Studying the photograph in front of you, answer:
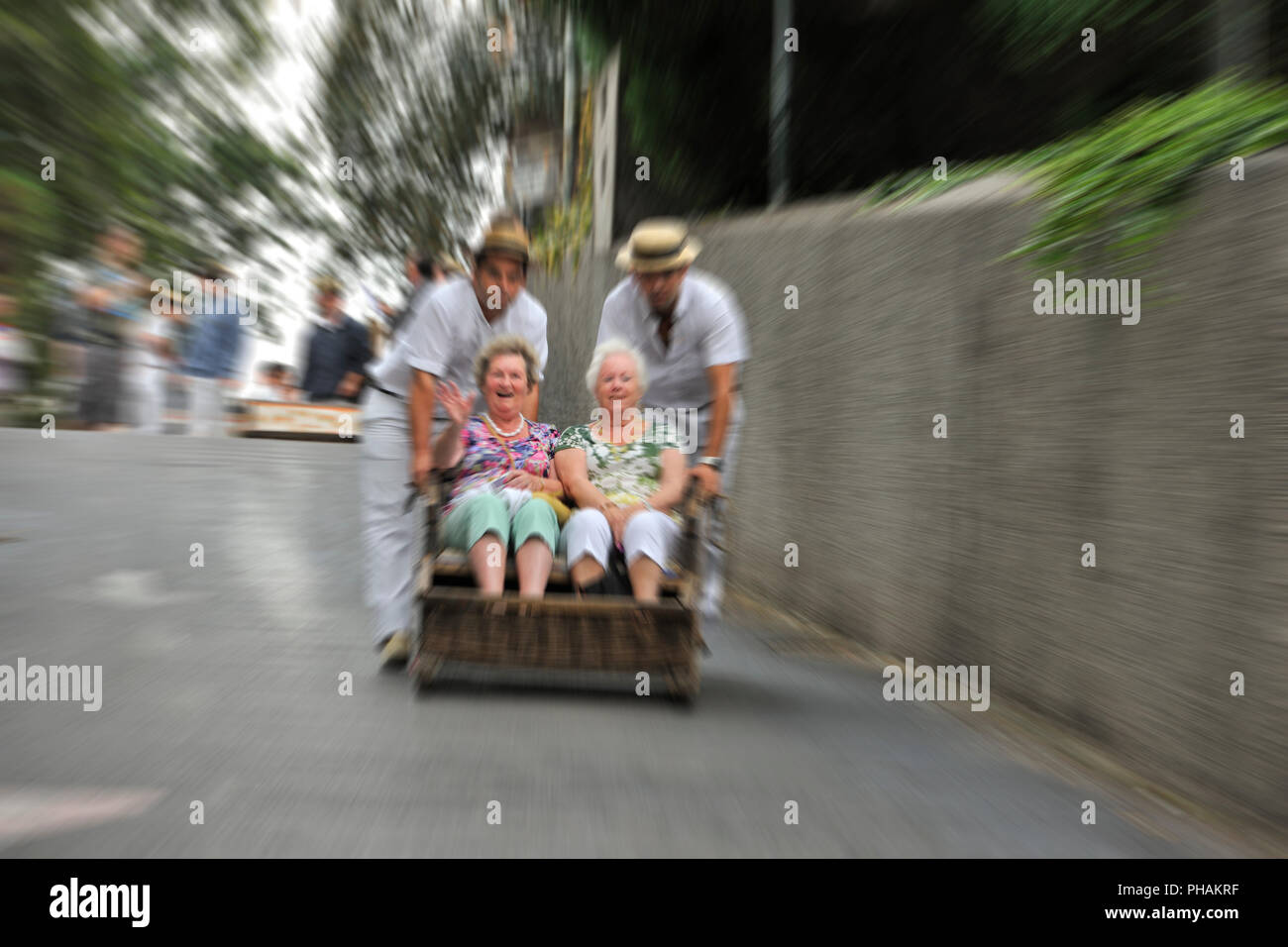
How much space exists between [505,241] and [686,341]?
1.10 meters

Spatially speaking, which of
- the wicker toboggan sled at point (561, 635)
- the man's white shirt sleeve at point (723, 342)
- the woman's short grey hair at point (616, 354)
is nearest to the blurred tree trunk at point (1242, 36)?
the man's white shirt sleeve at point (723, 342)

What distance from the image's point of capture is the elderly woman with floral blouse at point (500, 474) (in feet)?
19.2

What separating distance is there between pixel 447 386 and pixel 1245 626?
11.9 feet

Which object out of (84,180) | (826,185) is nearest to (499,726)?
(84,180)

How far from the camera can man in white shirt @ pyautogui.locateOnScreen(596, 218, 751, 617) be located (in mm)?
6309

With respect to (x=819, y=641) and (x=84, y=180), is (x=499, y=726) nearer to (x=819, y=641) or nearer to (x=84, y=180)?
(x=819, y=641)

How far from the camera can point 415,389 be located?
6.22m

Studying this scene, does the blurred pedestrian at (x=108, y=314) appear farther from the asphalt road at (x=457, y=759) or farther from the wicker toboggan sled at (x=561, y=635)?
the wicker toboggan sled at (x=561, y=635)

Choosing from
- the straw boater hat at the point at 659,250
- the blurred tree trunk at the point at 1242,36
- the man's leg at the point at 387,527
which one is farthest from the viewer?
the man's leg at the point at 387,527

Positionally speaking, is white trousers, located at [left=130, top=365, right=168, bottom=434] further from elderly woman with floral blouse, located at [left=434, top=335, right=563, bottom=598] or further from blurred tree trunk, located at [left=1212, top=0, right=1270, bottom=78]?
blurred tree trunk, located at [left=1212, top=0, right=1270, bottom=78]

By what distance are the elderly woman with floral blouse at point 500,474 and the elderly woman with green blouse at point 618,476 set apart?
136mm

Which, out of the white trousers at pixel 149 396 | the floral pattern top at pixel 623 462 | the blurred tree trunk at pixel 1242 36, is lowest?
the floral pattern top at pixel 623 462

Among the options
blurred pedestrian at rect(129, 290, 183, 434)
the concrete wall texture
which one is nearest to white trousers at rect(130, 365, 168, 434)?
blurred pedestrian at rect(129, 290, 183, 434)

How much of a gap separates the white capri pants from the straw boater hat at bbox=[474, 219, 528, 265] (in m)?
1.17
